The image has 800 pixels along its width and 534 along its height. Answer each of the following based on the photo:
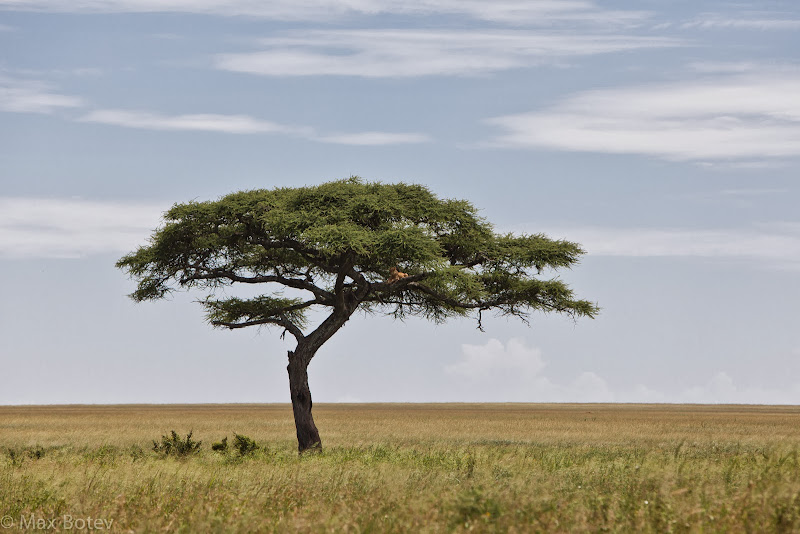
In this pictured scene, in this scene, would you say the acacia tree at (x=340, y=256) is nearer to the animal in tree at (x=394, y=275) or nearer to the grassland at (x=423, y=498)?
the animal in tree at (x=394, y=275)

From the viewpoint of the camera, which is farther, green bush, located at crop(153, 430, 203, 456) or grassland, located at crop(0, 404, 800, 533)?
green bush, located at crop(153, 430, 203, 456)

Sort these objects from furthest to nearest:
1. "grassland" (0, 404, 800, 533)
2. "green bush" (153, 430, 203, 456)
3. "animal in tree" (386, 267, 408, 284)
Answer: "animal in tree" (386, 267, 408, 284) → "green bush" (153, 430, 203, 456) → "grassland" (0, 404, 800, 533)

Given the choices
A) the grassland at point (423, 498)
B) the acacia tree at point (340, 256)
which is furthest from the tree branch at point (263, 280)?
the grassland at point (423, 498)

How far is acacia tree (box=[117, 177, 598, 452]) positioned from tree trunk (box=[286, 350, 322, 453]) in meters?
0.04

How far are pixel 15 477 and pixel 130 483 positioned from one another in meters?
3.44

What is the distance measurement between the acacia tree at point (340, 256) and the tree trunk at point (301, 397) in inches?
1.5

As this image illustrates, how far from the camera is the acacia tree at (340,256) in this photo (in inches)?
1246

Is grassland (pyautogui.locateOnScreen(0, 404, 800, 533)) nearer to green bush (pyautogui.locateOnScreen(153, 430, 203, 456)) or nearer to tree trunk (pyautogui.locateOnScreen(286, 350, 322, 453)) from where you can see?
green bush (pyautogui.locateOnScreen(153, 430, 203, 456))

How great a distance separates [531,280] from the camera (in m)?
35.9

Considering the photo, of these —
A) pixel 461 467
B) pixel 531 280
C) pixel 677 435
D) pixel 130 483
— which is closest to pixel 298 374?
pixel 531 280

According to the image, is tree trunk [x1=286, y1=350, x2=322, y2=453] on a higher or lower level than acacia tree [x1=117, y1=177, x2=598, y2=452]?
lower

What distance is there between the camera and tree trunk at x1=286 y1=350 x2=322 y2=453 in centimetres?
3356

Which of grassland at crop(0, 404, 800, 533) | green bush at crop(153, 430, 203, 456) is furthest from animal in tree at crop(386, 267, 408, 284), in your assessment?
grassland at crop(0, 404, 800, 533)

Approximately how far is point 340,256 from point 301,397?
577cm
